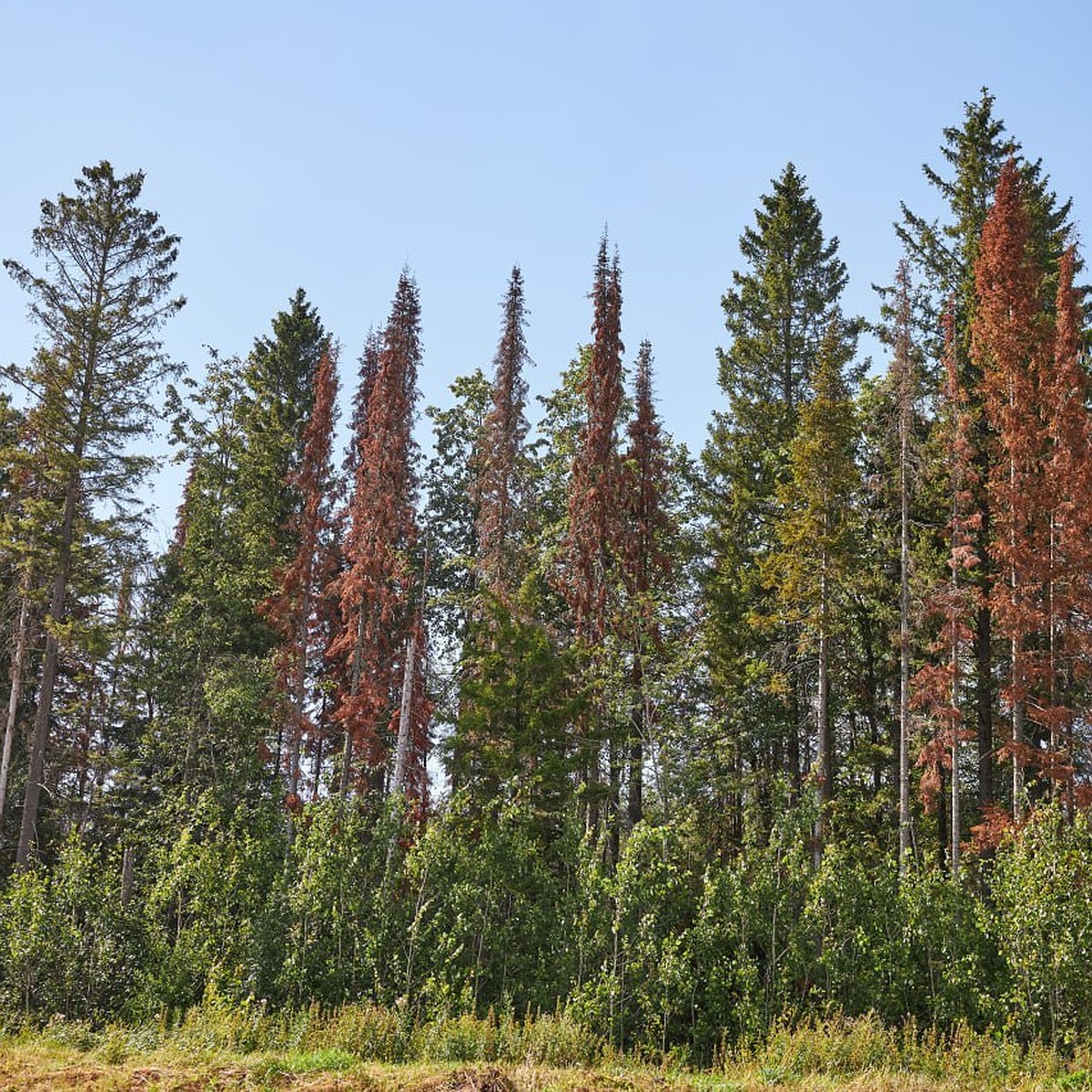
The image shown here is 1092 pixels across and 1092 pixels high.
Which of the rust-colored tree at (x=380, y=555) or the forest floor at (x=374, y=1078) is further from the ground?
the rust-colored tree at (x=380, y=555)

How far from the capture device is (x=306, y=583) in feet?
95.8

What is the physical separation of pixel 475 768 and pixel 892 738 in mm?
13032

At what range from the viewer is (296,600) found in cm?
2917

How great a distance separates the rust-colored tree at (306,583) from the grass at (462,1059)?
12.8m

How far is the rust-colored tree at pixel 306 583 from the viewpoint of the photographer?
2800cm

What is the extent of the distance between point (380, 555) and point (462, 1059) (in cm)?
1582

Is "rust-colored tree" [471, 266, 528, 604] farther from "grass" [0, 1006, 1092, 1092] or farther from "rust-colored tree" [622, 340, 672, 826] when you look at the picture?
"grass" [0, 1006, 1092, 1092]

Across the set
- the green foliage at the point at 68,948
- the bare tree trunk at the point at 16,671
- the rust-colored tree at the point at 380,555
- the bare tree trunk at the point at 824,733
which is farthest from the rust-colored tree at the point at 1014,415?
the bare tree trunk at the point at 16,671

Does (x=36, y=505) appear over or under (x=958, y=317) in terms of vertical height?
under

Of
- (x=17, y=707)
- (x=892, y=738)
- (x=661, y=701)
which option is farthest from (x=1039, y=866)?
(x=17, y=707)

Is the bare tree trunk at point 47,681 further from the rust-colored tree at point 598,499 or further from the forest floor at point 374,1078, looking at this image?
the rust-colored tree at point 598,499

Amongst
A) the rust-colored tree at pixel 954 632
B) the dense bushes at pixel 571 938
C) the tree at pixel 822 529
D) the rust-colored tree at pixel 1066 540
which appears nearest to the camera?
the dense bushes at pixel 571 938

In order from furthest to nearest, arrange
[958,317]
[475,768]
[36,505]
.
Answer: [958,317], [36,505], [475,768]

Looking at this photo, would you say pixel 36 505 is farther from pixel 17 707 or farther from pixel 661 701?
pixel 661 701
